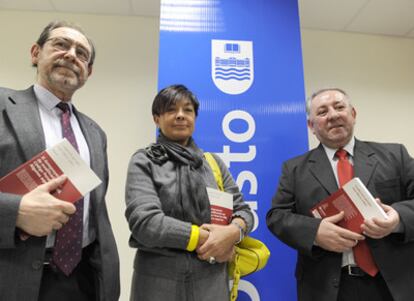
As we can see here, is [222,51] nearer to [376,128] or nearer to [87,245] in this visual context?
[87,245]

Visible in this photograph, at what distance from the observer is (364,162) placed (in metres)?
1.65

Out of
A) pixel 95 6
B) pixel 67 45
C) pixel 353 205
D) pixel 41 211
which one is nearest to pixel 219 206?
pixel 353 205

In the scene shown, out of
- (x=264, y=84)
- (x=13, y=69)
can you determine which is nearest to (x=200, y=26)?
(x=264, y=84)

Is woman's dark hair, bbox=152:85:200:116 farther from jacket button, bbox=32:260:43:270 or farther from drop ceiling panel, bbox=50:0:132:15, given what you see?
drop ceiling panel, bbox=50:0:132:15

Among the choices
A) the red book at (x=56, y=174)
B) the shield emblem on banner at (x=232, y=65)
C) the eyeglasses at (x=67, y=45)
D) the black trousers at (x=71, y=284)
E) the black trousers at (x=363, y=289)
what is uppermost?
the shield emblem on banner at (x=232, y=65)

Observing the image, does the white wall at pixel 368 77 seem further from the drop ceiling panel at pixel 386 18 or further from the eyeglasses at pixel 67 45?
the eyeglasses at pixel 67 45

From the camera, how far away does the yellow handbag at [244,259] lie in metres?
1.45

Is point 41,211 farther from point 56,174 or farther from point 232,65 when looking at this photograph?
point 232,65

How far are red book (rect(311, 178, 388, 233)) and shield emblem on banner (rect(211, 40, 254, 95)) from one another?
3.71ft

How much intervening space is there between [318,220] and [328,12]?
2865 mm

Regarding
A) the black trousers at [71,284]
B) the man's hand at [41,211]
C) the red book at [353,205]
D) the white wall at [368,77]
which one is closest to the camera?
the man's hand at [41,211]

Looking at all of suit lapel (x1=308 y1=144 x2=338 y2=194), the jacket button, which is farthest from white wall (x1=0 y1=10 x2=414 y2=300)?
the jacket button

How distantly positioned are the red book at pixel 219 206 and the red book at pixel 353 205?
1.49ft

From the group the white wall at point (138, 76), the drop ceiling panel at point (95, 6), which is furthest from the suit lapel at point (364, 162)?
the drop ceiling panel at point (95, 6)
